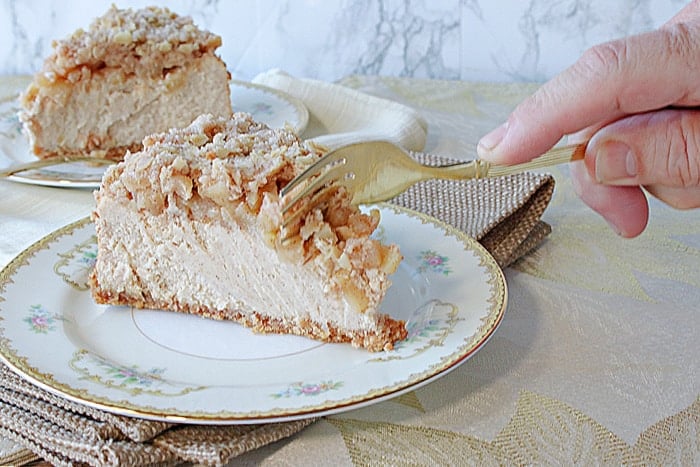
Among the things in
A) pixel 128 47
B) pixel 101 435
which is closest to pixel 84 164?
pixel 128 47

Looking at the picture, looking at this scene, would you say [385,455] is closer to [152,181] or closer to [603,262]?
[152,181]

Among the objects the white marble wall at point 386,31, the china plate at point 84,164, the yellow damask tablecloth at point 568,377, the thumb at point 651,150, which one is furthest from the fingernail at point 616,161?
the white marble wall at point 386,31

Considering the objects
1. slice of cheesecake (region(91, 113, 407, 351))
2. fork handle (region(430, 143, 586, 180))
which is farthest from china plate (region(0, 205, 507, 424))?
fork handle (region(430, 143, 586, 180))

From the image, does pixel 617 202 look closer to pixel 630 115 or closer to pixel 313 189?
pixel 630 115

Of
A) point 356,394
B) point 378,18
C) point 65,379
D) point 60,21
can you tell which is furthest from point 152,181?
point 60,21

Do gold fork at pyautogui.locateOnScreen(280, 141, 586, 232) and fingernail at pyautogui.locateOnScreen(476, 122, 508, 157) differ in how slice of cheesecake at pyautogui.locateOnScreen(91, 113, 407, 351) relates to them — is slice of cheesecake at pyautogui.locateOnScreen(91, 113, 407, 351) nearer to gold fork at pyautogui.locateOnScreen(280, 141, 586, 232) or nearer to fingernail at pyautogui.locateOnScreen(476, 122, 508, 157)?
gold fork at pyautogui.locateOnScreen(280, 141, 586, 232)

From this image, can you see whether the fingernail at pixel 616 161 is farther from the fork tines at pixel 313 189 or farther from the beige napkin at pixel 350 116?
the beige napkin at pixel 350 116
